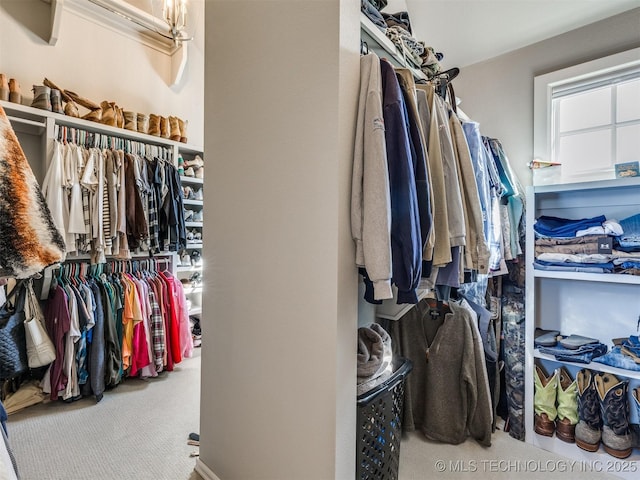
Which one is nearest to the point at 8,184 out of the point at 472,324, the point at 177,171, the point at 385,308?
the point at 385,308

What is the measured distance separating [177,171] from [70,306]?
133 cm

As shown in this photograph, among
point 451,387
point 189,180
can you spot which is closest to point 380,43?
point 451,387

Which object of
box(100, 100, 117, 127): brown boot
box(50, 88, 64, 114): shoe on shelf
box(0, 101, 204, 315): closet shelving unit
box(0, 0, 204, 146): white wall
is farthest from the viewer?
box(100, 100, 117, 127): brown boot

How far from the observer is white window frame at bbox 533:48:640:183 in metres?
2.10

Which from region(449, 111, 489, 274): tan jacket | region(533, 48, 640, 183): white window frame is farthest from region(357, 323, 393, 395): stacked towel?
region(533, 48, 640, 183): white window frame

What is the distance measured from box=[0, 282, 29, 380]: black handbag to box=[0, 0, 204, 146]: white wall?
151cm

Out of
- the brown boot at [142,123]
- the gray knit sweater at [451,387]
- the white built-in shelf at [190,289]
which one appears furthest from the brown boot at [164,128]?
the gray knit sweater at [451,387]

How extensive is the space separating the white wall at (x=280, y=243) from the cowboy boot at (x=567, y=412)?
156cm

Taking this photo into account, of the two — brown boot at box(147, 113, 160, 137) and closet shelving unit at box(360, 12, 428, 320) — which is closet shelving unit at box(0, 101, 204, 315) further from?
closet shelving unit at box(360, 12, 428, 320)

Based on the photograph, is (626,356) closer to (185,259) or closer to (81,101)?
(185,259)

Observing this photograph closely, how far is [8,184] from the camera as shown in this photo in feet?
1.79

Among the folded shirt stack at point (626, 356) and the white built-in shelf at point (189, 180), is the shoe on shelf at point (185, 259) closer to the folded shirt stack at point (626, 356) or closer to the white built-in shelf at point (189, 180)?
the white built-in shelf at point (189, 180)

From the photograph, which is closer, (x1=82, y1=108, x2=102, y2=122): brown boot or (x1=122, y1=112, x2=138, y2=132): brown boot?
(x1=82, y1=108, x2=102, y2=122): brown boot

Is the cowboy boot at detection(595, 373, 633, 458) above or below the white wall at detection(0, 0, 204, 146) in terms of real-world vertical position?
below
